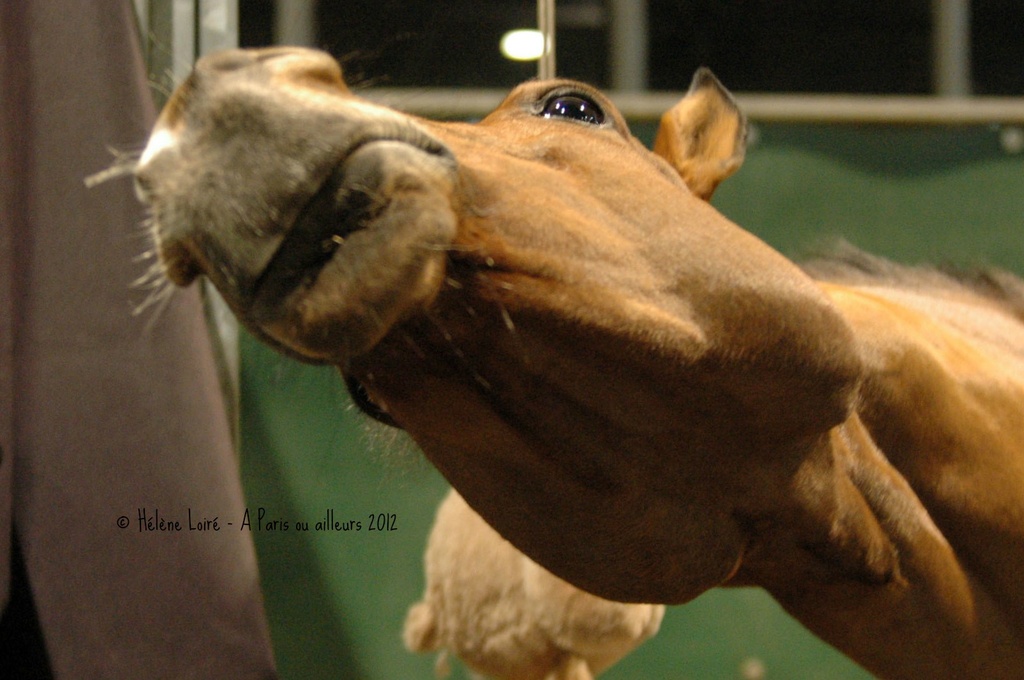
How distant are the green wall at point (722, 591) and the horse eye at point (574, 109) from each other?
630mm

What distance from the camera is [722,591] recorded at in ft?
4.14

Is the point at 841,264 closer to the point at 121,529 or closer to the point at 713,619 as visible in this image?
the point at 713,619

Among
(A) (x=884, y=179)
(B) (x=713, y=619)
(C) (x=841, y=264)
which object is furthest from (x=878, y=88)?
(B) (x=713, y=619)

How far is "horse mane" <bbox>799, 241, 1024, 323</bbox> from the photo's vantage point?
0.95 m

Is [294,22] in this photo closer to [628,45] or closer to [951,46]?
[628,45]

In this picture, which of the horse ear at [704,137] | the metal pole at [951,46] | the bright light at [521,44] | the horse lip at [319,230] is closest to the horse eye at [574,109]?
the horse ear at [704,137]

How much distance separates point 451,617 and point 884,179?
87 cm

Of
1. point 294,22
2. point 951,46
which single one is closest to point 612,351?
point 294,22

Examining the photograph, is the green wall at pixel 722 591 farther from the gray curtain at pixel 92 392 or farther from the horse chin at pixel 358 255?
the horse chin at pixel 358 255

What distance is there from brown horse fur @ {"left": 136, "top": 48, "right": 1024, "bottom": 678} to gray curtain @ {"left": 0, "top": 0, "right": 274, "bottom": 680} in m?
0.43

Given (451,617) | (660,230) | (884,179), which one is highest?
(660,230)

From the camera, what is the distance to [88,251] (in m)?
0.85

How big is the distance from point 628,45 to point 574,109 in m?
0.71

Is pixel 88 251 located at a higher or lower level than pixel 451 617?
higher
